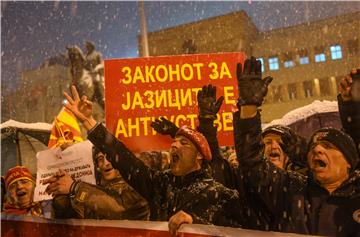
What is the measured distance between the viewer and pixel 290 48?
88.2 ft

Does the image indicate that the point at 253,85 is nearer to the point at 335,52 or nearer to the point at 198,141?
the point at 198,141

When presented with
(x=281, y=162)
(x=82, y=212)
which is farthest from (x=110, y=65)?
(x=281, y=162)

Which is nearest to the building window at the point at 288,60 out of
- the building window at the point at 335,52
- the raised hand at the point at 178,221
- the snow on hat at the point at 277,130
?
the building window at the point at 335,52

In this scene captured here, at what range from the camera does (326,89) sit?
2569 cm

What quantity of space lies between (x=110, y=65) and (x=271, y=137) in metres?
1.79

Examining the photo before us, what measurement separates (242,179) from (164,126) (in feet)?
4.50

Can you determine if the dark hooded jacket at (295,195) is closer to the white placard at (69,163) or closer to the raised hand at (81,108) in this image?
the raised hand at (81,108)

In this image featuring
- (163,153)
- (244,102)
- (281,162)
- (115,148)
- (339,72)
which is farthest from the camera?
(339,72)

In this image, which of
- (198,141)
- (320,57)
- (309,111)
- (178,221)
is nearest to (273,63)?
(320,57)

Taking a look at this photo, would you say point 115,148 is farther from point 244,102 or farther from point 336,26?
point 336,26

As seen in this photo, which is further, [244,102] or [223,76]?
[223,76]

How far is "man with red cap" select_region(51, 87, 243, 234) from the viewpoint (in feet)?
8.57

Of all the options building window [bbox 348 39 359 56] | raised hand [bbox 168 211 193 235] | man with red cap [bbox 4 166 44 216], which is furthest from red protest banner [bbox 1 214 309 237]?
building window [bbox 348 39 359 56]

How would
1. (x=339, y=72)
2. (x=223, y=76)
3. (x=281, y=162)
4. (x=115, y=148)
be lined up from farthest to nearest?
(x=339, y=72) < (x=223, y=76) < (x=281, y=162) < (x=115, y=148)
